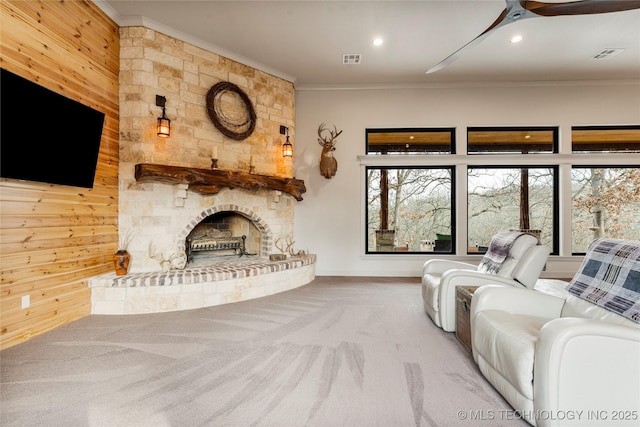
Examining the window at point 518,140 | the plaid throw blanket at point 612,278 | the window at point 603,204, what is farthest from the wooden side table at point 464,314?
→ the window at point 603,204

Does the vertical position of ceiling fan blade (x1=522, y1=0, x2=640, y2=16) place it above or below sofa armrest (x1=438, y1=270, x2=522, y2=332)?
above

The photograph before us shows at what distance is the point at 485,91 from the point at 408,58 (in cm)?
177

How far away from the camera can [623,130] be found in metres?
4.98

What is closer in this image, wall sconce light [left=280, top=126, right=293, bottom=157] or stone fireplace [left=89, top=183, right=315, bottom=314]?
stone fireplace [left=89, top=183, right=315, bottom=314]

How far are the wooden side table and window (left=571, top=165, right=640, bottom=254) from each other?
12.8 ft

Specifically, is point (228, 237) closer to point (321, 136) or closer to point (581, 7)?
point (321, 136)

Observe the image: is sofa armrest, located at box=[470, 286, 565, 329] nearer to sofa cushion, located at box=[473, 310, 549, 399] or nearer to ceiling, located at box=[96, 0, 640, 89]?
sofa cushion, located at box=[473, 310, 549, 399]

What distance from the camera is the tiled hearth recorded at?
10.1ft

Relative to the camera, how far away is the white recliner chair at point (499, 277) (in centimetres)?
250

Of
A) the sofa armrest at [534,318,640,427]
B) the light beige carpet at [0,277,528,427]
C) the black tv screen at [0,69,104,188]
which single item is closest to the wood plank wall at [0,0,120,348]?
the black tv screen at [0,69,104,188]

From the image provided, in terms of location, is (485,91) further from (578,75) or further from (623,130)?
(623,130)

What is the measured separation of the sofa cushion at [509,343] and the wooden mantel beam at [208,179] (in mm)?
3057

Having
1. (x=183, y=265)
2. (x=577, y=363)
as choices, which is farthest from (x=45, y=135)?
(x=577, y=363)

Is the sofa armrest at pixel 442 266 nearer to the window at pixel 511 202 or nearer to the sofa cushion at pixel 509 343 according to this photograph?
the sofa cushion at pixel 509 343
